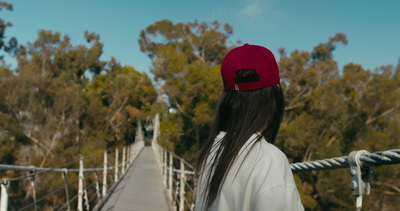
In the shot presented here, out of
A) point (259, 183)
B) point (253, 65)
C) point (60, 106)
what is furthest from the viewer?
point (60, 106)

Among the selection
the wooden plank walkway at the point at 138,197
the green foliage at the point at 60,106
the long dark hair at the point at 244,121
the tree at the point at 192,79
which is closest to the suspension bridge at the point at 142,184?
the wooden plank walkway at the point at 138,197

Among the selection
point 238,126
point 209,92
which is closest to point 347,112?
point 209,92

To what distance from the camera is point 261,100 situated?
100cm

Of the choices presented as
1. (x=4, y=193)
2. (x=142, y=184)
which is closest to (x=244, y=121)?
(x=4, y=193)

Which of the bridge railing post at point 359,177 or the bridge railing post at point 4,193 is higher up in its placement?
the bridge railing post at point 359,177

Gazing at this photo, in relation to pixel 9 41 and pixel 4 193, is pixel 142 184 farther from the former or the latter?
pixel 9 41

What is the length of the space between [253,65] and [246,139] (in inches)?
7.7

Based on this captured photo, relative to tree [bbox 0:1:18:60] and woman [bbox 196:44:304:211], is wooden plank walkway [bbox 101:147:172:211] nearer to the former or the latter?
woman [bbox 196:44:304:211]

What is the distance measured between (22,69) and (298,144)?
654 inches

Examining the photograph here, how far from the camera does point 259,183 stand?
0.85 meters

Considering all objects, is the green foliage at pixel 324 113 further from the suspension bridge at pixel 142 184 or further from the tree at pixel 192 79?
the suspension bridge at pixel 142 184

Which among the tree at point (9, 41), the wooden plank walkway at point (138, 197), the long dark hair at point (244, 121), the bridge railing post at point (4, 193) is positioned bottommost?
the wooden plank walkway at point (138, 197)

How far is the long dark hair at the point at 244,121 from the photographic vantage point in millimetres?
989

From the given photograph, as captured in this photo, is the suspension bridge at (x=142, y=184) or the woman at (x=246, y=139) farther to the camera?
the suspension bridge at (x=142, y=184)
